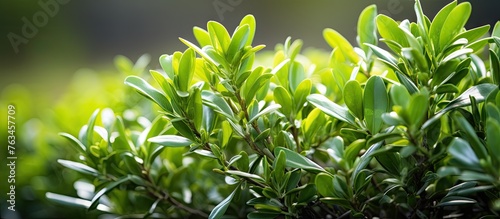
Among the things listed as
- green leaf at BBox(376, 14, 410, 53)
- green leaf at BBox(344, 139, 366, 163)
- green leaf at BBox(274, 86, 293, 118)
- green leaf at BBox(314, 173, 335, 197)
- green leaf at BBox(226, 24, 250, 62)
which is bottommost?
green leaf at BBox(314, 173, 335, 197)

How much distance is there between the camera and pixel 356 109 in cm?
62

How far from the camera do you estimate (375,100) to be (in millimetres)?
607

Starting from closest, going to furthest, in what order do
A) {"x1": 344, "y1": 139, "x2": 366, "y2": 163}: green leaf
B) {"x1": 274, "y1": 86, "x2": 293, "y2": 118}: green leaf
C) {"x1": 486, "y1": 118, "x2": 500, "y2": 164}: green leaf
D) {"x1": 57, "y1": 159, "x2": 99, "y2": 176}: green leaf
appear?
{"x1": 486, "y1": 118, "x2": 500, "y2": 164}: green leaf → {"x1": 344, "y1": 139, "x2": 366, "y2": 163}: green leaf → {"x1": 274, "y1": 86, "x2": 293, "y2": 118}: green leaf → {"x1": 57, "y1": 159, "x2": 99, "y2": 176}: green leaf

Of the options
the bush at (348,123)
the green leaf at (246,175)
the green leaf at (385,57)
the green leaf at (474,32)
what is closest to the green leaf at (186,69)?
the bush at (348,123)

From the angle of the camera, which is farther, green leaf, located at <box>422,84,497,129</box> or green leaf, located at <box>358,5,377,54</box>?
green leaf, located at <box>358,5,377,54</box>

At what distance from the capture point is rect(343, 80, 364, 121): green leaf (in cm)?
61

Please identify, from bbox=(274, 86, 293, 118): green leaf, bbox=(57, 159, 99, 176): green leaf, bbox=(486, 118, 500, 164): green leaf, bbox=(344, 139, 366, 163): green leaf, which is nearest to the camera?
bbox=(486, 118, 500, 164): green leaf

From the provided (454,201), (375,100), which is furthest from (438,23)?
(454,201)

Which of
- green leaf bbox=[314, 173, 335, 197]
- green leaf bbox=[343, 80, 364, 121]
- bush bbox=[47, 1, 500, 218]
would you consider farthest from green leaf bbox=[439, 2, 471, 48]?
green leaf bbox=[314, 173, 335, 197]

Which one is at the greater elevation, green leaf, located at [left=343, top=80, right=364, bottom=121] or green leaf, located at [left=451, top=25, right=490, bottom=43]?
green leaf, located at [left=451, top=25, right=490, bottom=43]

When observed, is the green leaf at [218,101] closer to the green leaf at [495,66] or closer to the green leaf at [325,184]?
the green leaf at [325,184]

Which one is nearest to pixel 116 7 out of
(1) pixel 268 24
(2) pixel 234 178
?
(1) pixel 268 24

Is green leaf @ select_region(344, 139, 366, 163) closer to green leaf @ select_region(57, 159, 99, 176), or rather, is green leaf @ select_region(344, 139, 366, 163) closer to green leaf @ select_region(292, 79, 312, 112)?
green leaf @ select_region(292, 79, 312, 112)

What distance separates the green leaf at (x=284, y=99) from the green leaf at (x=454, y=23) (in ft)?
0.71
